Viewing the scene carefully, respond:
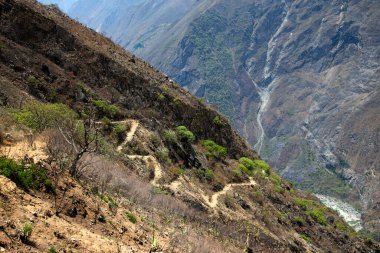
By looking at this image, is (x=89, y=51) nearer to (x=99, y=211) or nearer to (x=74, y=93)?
(x=74, y=93)

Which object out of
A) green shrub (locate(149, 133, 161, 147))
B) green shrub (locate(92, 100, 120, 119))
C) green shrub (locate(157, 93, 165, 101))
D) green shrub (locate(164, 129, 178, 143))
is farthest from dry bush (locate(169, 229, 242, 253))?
green shrub (locate(157, 93, 165, 101))

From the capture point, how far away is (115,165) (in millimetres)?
30578

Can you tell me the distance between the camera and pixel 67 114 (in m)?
32.9

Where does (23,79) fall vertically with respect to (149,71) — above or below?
below

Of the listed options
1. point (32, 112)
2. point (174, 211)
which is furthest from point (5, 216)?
point (32, 112)

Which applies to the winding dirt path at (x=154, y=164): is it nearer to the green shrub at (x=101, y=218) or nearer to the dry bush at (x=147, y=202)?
the dry bush at (x=147, y=202)

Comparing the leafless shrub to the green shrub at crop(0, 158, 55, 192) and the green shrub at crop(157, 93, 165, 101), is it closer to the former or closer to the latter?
the green shrub at crop(0, 158, 55, 192)

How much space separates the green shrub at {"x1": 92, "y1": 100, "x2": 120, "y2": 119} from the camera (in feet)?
145

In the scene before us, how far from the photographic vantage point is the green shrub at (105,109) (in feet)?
145

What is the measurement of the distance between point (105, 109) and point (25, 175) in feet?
98.6

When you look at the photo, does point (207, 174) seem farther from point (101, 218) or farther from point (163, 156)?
point (101, 218)

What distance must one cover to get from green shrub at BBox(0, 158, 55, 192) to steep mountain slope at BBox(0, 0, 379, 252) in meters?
0.04

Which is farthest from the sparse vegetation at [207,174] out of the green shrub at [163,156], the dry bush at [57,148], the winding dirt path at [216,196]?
the dry bush at [57,148]

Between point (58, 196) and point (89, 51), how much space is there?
39.3 meters
